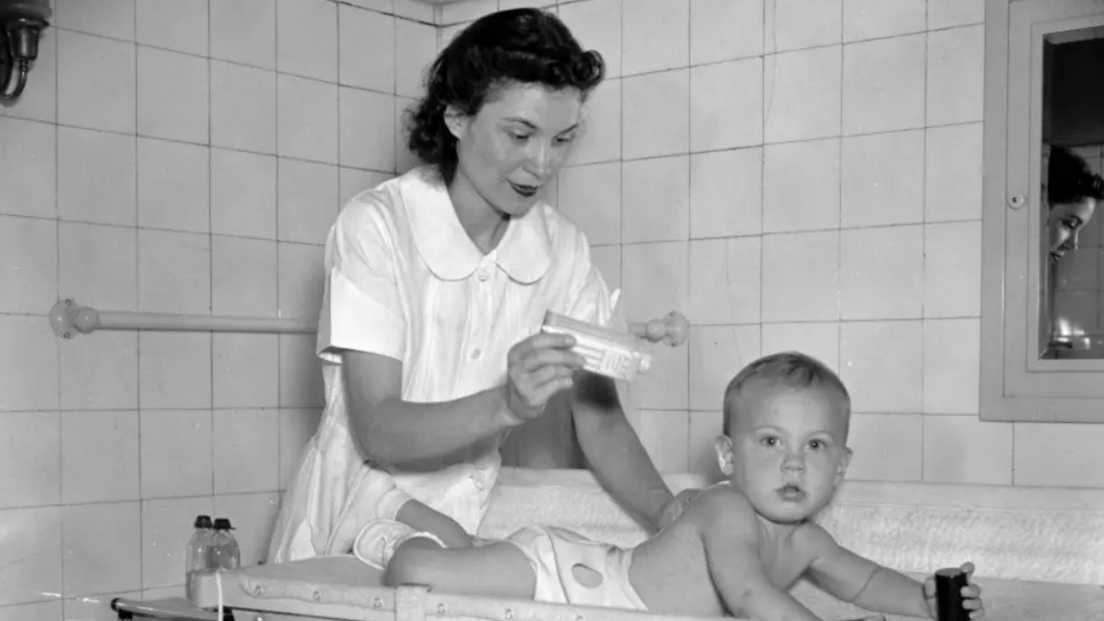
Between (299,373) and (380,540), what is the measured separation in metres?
1.14

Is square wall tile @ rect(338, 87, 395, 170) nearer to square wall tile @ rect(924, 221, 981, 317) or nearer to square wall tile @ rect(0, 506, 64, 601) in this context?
square wall tile @ rect(0, 506, 64, 601)

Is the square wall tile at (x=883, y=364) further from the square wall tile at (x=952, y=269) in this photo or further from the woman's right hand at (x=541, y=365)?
the woman's right hand at (x=541, y=365)

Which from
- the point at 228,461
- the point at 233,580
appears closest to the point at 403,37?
the point at 228,461

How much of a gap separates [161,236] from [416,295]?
0.77 meters

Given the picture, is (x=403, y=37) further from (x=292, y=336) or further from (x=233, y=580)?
(x=233, y=580)

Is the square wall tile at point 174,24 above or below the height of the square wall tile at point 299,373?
above

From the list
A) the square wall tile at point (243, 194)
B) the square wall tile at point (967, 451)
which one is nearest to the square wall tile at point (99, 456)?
the square wall tile at point (243, 194)

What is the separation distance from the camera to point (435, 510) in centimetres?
196

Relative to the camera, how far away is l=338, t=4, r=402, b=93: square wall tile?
2.96 metres

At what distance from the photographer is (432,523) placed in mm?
1861

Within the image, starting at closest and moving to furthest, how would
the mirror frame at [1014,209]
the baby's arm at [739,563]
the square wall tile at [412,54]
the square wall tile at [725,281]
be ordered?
the baby's arm at [739,563], the mirror frame at [1014,209], the square wall tile at [725,281], the square wall tile at [412,54]

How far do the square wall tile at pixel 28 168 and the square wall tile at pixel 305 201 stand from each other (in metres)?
0.54

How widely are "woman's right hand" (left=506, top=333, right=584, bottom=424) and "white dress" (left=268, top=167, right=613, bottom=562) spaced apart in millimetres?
363

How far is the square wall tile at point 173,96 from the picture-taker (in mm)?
2518
